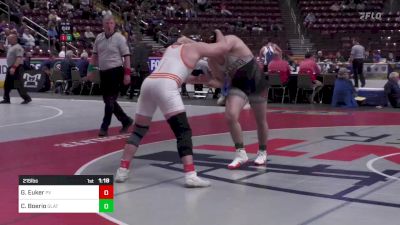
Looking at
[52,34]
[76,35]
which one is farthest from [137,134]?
[76,35]

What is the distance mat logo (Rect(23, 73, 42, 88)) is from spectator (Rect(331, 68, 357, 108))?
9.79 m

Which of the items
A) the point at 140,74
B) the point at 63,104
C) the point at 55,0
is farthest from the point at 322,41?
the point at 63,104

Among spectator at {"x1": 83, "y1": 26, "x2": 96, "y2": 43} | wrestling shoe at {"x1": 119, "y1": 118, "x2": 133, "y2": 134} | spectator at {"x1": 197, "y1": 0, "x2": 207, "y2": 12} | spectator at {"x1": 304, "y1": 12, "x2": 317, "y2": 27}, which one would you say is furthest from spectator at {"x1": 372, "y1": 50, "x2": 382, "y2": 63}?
wrestling shoe at {"x1": 119, "y1": 118, "x2": 133, "y2": 134}

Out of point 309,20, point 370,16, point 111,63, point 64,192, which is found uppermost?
point 370,16

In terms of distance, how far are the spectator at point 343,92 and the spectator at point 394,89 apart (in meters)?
0.75

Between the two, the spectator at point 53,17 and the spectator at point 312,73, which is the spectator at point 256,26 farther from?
the spectator at point 312,73

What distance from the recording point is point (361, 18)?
3353 cm

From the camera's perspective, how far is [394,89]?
14.0 metres

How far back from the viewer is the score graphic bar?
398cm

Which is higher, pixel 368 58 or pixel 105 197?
pixel 368 58

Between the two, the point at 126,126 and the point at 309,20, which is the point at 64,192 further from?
the point at 309,20

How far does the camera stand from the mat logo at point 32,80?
20266 millimetres

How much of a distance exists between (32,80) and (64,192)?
17.0 metres

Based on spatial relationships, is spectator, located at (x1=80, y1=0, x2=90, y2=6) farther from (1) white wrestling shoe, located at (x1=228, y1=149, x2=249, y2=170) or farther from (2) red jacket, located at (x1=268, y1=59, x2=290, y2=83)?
(1) white wrestling shoe, located at (x1=228, y1=149, x2=249, y2=170)
